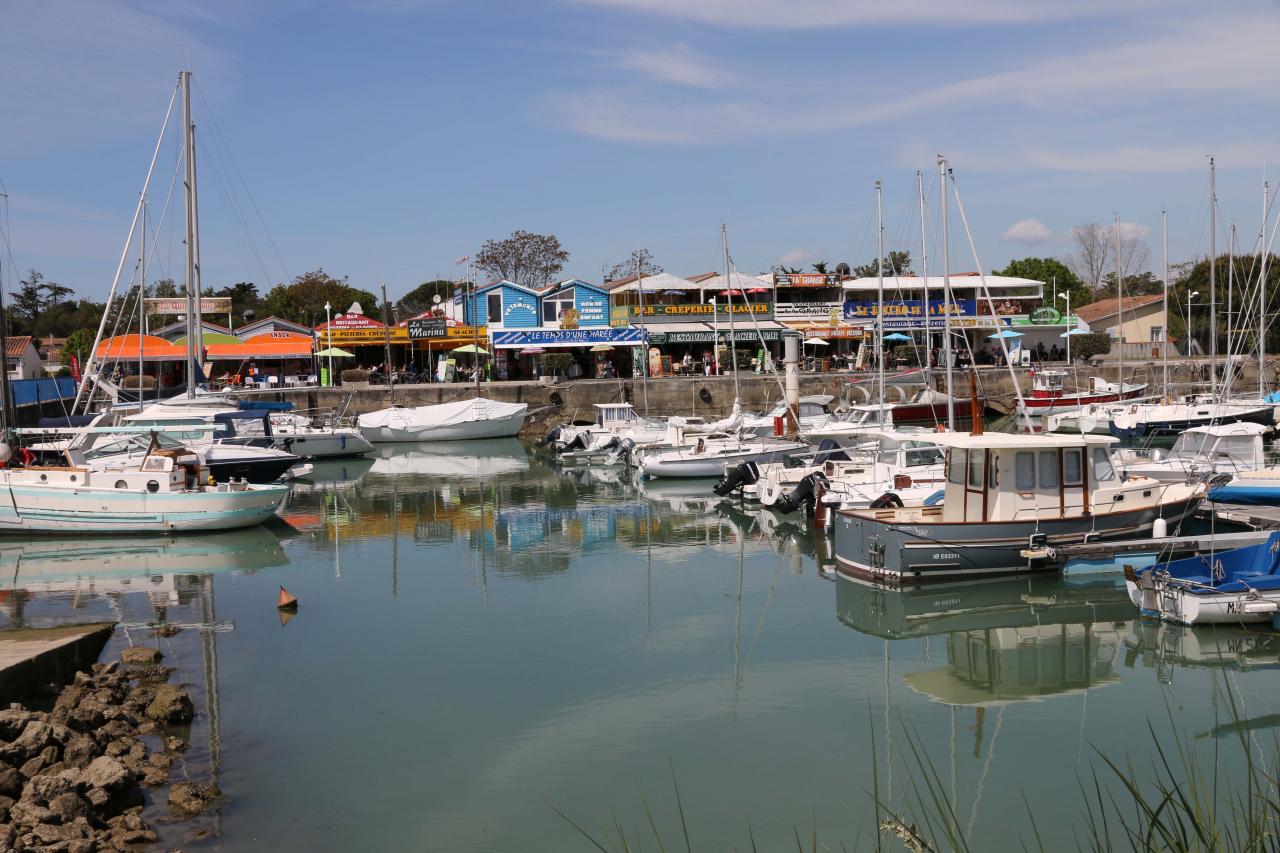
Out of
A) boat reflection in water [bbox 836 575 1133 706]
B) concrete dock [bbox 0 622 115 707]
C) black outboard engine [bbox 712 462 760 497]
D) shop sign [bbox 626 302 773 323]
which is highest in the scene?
shop sign [bbox 626 302 773 323]

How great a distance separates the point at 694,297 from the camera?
2579 inches

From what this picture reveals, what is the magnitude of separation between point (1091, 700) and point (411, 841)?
365 inches

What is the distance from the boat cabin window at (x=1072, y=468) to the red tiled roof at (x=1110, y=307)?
186ft

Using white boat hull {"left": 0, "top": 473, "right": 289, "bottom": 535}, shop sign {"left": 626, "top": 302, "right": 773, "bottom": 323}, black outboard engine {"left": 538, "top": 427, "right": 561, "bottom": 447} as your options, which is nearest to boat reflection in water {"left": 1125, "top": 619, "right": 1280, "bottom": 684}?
white boat hull {"left": 0, "top": 473, "right": 289, "bottom": 535}

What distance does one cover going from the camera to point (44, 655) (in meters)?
14.5

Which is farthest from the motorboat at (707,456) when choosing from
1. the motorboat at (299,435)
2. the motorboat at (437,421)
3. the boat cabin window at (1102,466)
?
the motorboat at (437,421)

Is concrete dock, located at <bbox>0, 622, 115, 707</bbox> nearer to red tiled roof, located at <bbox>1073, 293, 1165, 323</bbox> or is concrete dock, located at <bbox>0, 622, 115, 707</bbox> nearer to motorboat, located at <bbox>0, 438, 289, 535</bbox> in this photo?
motorboat, located at <bbox>0, 438, 289, 535</bbox>

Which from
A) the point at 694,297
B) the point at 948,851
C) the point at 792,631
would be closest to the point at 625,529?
the point at 792,631

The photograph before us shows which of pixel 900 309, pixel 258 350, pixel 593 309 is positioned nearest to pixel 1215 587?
pixel 593 309

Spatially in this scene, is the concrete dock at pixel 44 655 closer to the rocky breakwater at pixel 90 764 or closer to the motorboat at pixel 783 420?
the rocky breakwater at pixel 90 764

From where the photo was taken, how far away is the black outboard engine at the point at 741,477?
104ft

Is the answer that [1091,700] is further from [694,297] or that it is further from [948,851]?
[694,297]

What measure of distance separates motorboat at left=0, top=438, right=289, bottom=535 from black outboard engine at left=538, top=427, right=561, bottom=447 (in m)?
21.6

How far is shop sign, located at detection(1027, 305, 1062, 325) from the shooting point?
67312mm
